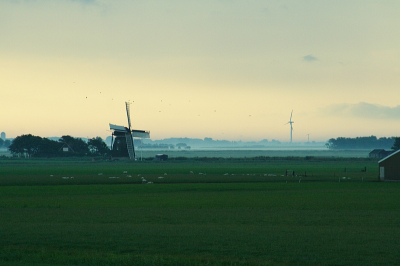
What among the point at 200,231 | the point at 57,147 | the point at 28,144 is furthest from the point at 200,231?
the point at 28,144

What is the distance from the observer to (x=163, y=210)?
3328 cm

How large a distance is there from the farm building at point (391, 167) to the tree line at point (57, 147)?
125439 mm

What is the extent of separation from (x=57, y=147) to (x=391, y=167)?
135m

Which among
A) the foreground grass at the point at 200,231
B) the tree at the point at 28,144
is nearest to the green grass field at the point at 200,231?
the foreground grass at the point at 200,231

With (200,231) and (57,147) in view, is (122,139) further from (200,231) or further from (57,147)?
(200,231)

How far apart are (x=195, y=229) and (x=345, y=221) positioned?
338 inches

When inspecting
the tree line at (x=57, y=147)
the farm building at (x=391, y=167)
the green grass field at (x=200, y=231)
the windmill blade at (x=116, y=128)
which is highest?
the windmill blade at (x=116, y=128)

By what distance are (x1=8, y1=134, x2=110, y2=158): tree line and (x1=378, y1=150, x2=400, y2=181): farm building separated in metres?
125

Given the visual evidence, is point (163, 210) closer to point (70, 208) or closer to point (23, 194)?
point (70, 208)

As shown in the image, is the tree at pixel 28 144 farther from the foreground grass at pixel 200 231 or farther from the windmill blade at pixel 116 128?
the foreground grass at pixel 200 231

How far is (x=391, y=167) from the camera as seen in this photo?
65.8 metres

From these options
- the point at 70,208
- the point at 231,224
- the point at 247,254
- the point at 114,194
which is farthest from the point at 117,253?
the point at 114,194

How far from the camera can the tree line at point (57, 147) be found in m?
177

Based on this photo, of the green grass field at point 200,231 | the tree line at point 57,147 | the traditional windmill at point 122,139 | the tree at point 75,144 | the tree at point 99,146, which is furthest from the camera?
the tree at point 75,144
